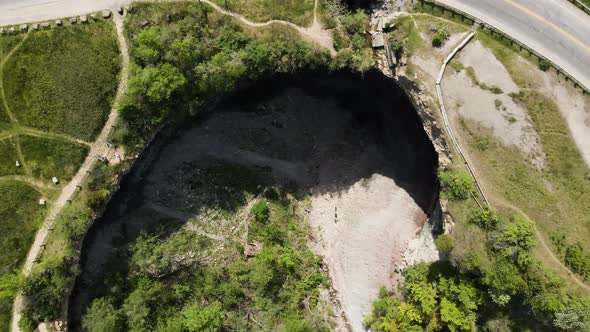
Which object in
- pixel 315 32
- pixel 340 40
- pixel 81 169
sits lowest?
pixel 81 169

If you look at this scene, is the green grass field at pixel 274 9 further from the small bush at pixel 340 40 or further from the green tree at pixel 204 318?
the green tree at pixel 204 318

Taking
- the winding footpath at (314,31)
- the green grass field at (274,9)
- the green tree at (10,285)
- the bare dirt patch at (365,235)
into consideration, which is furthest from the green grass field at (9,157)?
the bare dirt patch at (365,235)

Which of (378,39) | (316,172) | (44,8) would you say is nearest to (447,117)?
(378,39)

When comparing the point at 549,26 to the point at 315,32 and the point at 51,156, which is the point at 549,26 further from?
the point at 51,156

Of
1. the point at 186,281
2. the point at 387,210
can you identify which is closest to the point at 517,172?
the point at 387,210

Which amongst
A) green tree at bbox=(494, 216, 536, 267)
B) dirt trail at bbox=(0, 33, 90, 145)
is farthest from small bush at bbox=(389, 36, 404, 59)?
dirt trail at bbox=(0, 33, 90, 145)

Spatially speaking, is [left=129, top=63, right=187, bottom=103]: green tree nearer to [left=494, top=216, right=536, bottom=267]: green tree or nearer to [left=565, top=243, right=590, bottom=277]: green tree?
[left=494, top=216, right=536, bottom=267]: green tree
